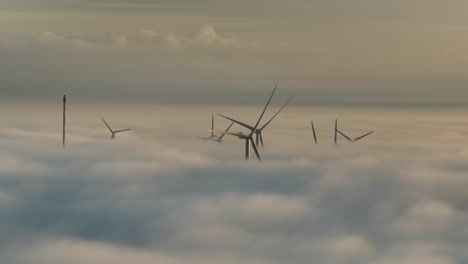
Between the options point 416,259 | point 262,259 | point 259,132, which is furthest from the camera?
point 262,259

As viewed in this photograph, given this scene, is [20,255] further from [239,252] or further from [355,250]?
[355,250]

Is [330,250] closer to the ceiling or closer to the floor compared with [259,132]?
closer to the floor

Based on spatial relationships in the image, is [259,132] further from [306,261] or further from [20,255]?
[20,255]

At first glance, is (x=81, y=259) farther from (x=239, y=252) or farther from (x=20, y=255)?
(x=239, y=252)

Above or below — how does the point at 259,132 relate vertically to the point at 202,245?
above

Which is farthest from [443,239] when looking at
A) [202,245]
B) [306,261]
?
[202,245]

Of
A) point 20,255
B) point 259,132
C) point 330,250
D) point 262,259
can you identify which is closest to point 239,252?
point 262,259

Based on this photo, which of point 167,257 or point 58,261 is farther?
point 167,257

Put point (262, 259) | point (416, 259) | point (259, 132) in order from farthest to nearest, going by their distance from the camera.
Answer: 1. point (262, 259)
2. point (416, 259)
3. point (259, 132)

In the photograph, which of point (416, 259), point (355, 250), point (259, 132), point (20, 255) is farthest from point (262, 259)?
point (259, 132)
